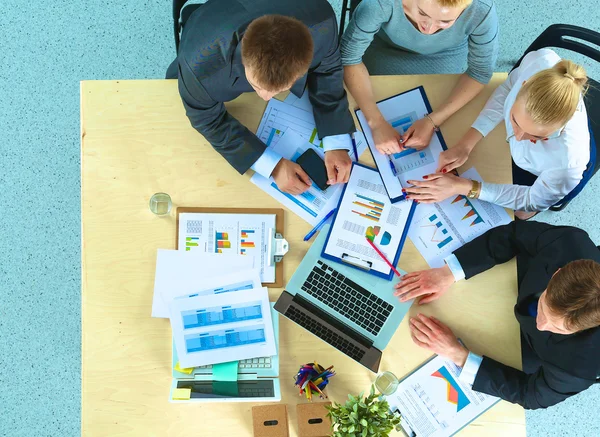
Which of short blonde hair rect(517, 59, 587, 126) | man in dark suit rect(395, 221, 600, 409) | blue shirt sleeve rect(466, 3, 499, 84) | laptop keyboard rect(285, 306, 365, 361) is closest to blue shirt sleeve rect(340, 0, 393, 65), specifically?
blue shirt sleeve rect(466, 3, 499, 84)

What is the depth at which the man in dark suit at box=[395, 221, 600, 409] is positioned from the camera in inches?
52.0

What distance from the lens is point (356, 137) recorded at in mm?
1593

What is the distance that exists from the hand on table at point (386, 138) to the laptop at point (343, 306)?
34 centimetres

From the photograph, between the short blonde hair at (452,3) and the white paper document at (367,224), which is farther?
the white paper document at (367,224)

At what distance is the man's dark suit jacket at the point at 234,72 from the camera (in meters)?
1.28

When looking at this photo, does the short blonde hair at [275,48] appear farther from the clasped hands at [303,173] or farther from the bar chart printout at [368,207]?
the bar chart printout at [368,207]

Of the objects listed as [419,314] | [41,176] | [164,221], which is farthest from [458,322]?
[41,176]

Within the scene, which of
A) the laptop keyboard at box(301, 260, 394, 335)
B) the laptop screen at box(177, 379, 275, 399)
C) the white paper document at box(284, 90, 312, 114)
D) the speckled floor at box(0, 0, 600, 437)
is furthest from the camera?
the speckled floor at box(0, 0, 600, 437)

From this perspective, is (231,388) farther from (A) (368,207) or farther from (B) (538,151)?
(B) (538,151)

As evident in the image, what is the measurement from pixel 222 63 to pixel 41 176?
1.34 meters

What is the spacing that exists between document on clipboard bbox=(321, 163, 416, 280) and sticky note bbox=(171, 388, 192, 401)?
0.53 m

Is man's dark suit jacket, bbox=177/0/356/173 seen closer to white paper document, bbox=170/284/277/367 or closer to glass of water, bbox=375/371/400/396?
white paper document, bbox=170/284/277/367

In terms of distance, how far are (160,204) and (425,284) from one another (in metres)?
0.81

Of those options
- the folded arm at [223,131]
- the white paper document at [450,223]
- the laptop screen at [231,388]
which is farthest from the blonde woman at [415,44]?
the laptop screen at [231,388]
